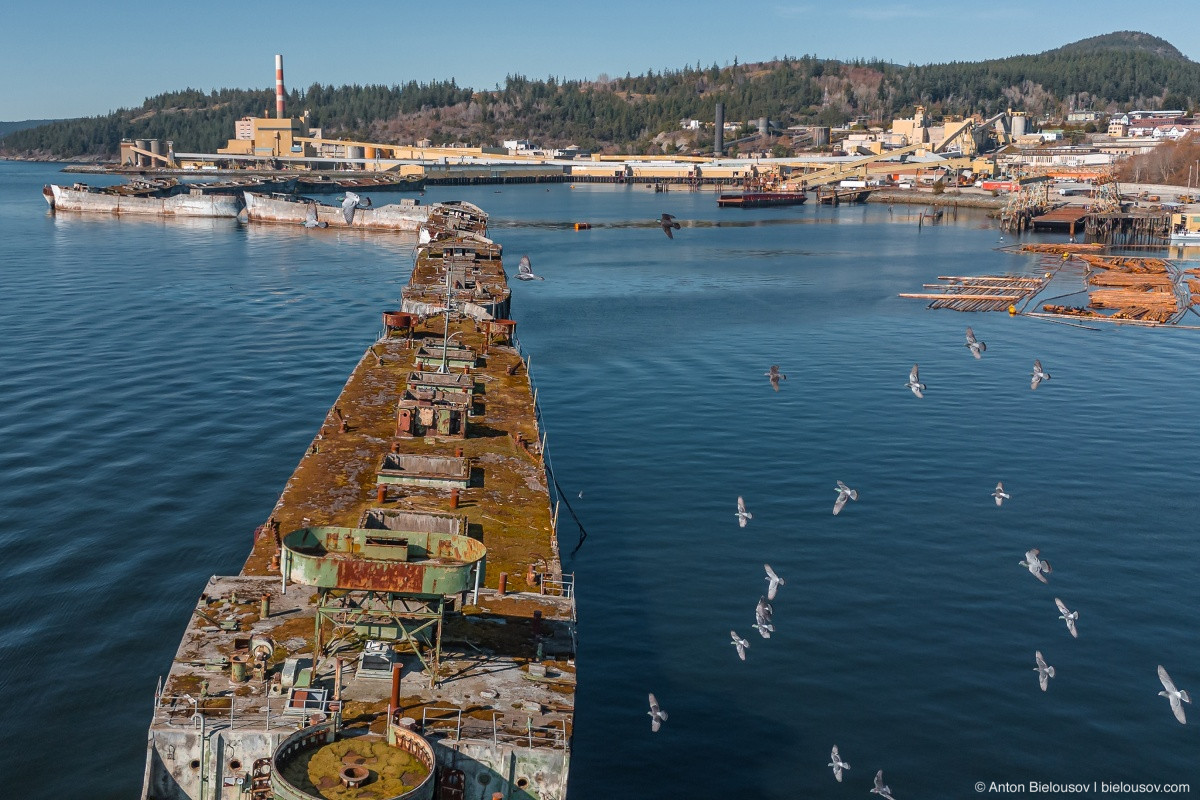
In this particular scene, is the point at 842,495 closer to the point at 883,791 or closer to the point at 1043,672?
the point at 1043,672

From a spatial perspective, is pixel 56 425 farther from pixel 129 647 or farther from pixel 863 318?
pixel 863 318

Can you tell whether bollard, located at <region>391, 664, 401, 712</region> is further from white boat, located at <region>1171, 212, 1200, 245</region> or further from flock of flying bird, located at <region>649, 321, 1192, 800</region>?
white boat, located at <region>1171, 212, 1200, 245</region>

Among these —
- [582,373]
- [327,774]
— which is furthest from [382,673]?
[582,373]

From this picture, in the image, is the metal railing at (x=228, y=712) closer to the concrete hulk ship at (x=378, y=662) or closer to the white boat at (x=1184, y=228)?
the concrete hulk ship at (x=378, y=662)

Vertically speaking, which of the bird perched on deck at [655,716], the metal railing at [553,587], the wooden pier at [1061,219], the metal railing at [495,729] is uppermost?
the wooden pier at [1061,219]

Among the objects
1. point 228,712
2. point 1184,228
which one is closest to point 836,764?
point 228,712

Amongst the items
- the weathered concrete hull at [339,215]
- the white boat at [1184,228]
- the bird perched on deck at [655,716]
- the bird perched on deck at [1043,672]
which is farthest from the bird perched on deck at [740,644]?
the white boat at [1184,228]

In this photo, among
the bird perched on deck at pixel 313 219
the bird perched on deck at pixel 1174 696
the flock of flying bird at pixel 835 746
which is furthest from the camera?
the bird perched on deck at pixel 313 219
